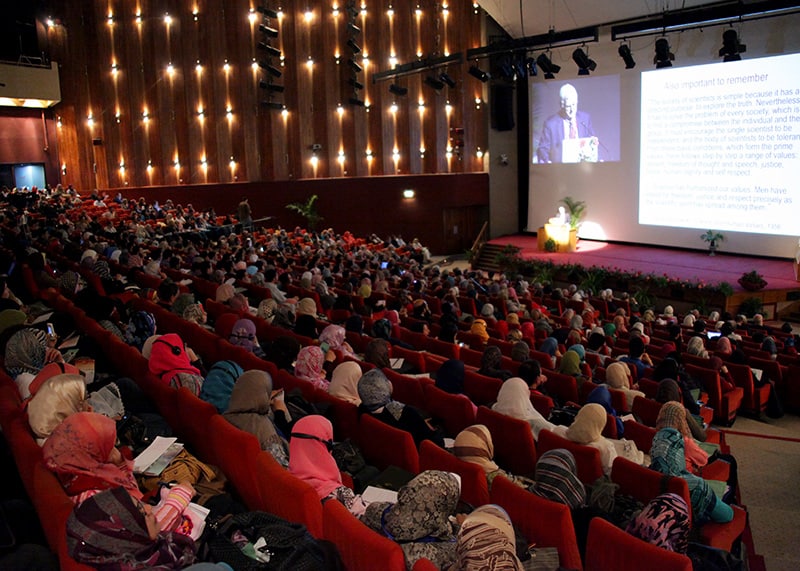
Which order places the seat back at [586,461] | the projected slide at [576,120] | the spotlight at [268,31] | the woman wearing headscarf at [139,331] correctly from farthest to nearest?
the spotlight at [268,31] < the projected slide at [576,120] < the woman wearing headscarf at [139,331] < the seat back at [586,461]

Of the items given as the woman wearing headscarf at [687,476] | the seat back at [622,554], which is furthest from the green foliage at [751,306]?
the seat back at [622,554]

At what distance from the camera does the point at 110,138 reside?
19375 millimetres

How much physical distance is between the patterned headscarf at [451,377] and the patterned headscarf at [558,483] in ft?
5.99

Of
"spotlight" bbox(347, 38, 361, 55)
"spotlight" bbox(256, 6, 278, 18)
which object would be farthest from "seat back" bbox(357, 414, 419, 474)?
"spotlight" bbox(256, 6, 278, 18)

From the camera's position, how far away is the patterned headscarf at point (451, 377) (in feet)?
16.2

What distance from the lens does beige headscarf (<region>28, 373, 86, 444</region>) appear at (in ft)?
9.53

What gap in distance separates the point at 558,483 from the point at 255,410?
152 centimetres

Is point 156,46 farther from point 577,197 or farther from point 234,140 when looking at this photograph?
point 577,197

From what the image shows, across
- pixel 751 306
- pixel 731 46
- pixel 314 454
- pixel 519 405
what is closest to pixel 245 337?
pixel 519 405

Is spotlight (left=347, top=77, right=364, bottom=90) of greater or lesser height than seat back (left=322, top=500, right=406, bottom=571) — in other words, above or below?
above

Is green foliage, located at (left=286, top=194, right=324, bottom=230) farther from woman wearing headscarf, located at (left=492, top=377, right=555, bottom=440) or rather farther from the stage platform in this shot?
woman wearing headscarf, located at (left=492, top=377, right=555, bottom=440)

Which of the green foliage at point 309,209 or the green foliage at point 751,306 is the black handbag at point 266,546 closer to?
the green foliage at point 751,306

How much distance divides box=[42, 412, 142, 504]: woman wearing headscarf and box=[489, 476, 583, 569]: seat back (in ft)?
5.02

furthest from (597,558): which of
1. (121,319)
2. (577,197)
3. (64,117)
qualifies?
(64,117)
